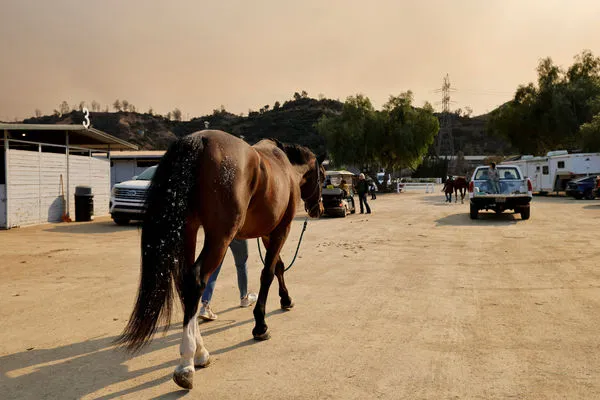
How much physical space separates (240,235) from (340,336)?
55.7 inches

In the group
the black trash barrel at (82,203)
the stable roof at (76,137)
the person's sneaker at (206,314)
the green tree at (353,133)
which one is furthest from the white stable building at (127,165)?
the person's sneaker at (206,314)

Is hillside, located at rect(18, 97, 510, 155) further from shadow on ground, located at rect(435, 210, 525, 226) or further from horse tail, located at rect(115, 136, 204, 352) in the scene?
horse tail, located at rect(115, 136, 204, 352)

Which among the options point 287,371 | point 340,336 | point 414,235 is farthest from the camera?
point 414,235

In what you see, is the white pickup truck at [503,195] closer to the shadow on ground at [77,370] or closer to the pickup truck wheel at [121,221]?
the pickup truck wheel at [121,221]

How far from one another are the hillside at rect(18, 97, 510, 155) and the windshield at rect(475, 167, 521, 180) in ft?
231

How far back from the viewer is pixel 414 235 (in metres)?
13.1

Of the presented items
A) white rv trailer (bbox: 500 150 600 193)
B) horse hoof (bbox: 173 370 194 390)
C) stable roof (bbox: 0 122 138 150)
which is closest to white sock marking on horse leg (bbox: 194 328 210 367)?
horse hoof (bbox: 173 370 194 390)

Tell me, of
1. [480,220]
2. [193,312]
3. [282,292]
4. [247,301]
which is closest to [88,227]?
[247,301]

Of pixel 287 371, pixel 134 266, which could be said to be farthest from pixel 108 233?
pixel 287 371

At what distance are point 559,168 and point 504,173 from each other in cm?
1807

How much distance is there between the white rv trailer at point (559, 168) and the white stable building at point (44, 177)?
94.0 ft

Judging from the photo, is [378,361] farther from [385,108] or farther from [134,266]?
[385,108]

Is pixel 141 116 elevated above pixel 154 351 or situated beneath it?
elevated above

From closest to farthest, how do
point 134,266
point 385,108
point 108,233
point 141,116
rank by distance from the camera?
point 134,266
point 108,233
point 385,108
point 141,116
